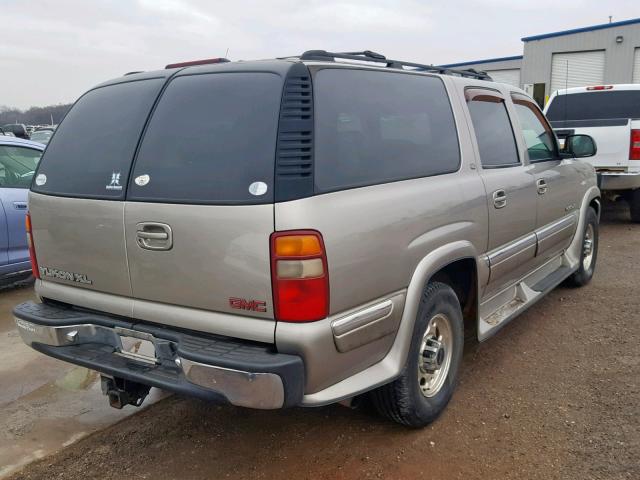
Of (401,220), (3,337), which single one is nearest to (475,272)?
(401,220)

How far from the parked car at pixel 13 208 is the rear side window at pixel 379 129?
3849 mm

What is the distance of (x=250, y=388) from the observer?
2234 millimetres

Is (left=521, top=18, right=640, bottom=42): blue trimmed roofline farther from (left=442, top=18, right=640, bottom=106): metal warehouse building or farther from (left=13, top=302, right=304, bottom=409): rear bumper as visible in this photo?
(left=13, top=302, right=304, bottom=409): rear bumper

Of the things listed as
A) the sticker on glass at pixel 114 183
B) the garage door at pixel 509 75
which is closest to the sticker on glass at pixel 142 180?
the sticker on glass at pixel 114 183

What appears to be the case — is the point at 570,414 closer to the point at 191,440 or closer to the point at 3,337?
the point at 191,440

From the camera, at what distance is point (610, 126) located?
835cm

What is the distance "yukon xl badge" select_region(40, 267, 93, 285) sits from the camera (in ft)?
9.18

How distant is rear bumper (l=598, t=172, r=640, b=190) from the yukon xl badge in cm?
759

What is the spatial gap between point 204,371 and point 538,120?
366 cm

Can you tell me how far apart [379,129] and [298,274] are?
94cm

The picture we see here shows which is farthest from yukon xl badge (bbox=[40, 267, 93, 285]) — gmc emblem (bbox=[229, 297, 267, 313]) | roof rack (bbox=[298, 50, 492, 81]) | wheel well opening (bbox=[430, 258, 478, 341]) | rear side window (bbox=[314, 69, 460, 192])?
wheel well opening (bbox=[430, 258, 478, 341])

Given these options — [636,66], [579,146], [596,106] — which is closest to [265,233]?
[579,146]

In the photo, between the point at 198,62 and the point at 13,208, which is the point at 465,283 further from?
the point at 13,208

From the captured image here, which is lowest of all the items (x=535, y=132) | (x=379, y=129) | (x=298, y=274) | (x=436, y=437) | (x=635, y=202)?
(x=436, y=437)
